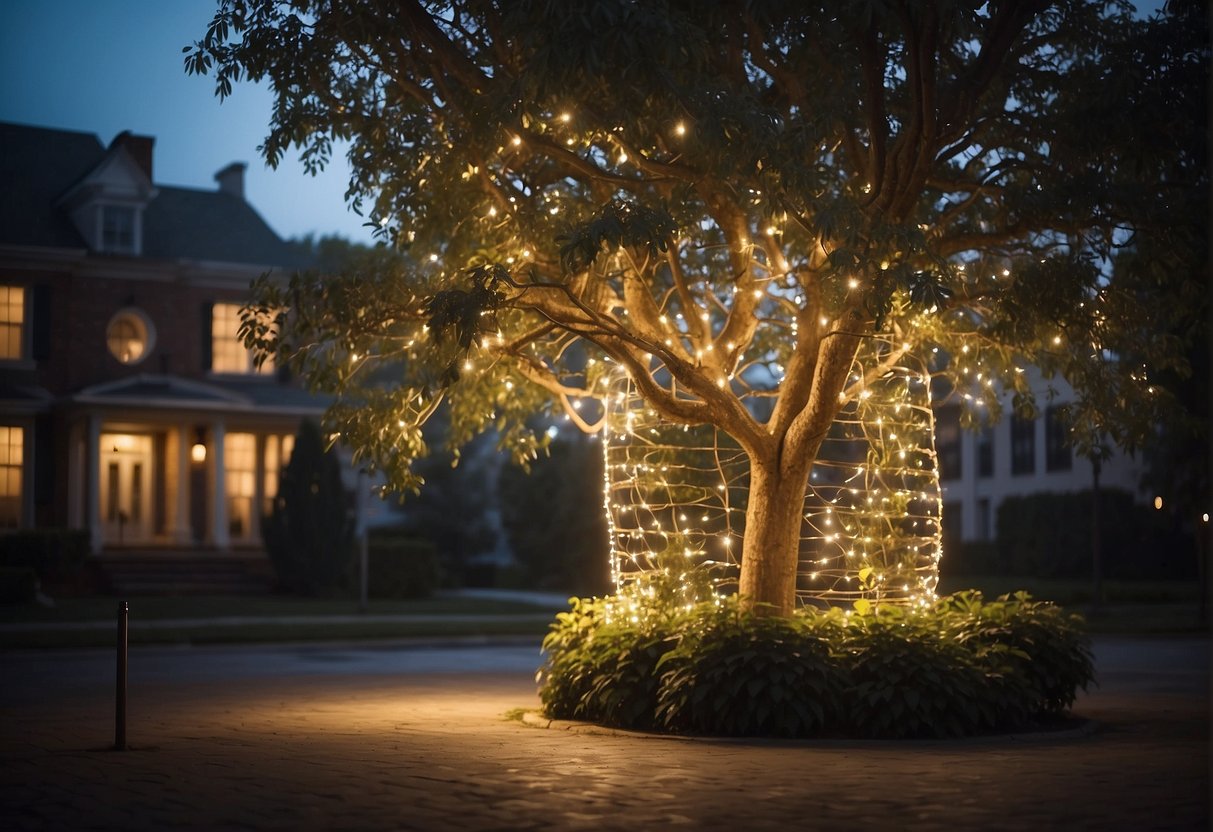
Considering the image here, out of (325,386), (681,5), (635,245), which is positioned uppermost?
(681,5)

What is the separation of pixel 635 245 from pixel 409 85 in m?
3.70

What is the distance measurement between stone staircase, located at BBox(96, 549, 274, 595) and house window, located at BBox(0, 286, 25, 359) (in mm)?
5590

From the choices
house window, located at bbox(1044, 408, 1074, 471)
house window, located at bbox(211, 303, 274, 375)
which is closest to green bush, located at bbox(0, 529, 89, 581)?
house window, located at bbox(211, 303, 274, 375)

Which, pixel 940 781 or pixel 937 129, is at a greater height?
pixel 937 129

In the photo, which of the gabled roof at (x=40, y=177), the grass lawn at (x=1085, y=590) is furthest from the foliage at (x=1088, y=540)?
the gabled roof at (x=40, y=177)

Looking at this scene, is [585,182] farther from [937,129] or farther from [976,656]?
[976,656]

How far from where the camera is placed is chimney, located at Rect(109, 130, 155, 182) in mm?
38625

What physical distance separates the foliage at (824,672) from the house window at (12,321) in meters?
26.3

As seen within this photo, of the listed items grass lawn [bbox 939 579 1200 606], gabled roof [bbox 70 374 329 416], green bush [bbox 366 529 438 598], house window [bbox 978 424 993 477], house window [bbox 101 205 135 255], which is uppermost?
house window [bbox 101 205 135 255]

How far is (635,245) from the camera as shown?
1102 cm

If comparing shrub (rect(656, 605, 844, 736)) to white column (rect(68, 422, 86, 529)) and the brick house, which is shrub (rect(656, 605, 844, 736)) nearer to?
the brick house

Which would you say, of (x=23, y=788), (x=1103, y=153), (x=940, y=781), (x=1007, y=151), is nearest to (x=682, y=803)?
(x=940, y=781)

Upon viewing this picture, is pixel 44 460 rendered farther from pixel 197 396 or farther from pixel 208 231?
pixel 208 231

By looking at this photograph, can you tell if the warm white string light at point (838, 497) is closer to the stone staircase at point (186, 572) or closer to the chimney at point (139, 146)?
the stone staircase at point (186, 572)
